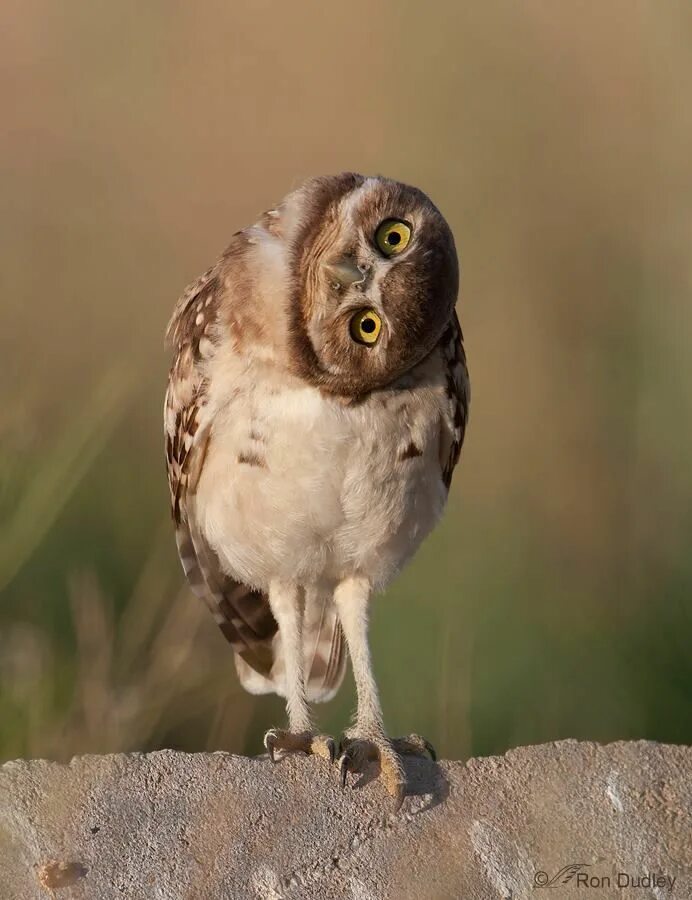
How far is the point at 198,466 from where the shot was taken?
299 centimetres

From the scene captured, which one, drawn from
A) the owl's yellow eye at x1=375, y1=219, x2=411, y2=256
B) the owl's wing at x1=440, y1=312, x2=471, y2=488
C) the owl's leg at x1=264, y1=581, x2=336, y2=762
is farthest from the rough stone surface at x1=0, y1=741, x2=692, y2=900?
the owl's yellow eye at x1=375, y1=219, x2=411, y2=256

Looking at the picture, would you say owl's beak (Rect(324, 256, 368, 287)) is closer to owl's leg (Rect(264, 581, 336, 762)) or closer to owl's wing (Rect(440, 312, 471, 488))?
owl's wing (Rect(440, 312, 471, 488))

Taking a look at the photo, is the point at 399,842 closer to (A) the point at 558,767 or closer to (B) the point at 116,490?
(A) the point at 558,767

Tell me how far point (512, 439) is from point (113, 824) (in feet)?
8.08

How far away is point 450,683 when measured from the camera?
3.58 m

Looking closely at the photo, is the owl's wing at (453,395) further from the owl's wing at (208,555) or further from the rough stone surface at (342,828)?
the rough stone surface at (342,828)

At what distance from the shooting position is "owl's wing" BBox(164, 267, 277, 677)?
9.54 feet

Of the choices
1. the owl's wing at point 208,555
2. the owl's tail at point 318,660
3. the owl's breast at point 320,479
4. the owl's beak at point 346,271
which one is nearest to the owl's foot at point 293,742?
the owl's breast at point 320,479

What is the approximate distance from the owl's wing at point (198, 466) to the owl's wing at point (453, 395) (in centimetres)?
48

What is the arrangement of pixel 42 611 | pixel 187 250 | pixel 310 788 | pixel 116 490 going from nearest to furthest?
pixel 310 788 → pixel 42 611 → pixel 116 490 → pixel 187 250

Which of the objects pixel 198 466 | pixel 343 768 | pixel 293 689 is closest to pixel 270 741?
pixel 343 768

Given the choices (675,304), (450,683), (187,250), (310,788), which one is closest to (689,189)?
(675,304)
